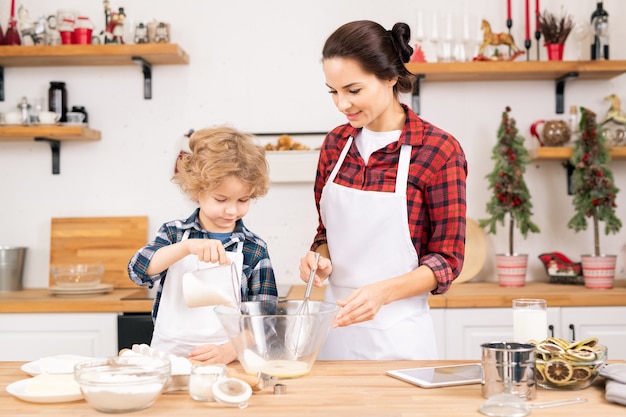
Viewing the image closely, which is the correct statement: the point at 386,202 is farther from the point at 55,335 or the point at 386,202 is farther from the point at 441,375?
the point at 55,335

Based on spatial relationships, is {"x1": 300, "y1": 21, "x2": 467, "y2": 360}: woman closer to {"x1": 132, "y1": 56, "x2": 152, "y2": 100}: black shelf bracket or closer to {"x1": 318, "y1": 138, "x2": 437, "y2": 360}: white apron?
{"x1": 318, "y1": 138, "x2": 437, "y2": 360}: white apron

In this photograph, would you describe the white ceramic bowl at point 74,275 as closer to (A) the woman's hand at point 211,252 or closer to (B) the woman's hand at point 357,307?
(A) the woman's hand at point 211,252

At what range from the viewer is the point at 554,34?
336 centimetres

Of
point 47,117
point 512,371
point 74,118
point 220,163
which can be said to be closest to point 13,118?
point 47,117

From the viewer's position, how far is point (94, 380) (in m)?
1.28

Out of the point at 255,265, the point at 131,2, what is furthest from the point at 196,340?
the point at 131,2

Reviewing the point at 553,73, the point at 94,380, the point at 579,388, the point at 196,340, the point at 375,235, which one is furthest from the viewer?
the point at 553,73

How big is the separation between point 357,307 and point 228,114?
6.81ft

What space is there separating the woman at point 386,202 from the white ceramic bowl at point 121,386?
0.59 metres

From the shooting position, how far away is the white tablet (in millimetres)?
1465

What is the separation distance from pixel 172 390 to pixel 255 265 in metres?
0.57

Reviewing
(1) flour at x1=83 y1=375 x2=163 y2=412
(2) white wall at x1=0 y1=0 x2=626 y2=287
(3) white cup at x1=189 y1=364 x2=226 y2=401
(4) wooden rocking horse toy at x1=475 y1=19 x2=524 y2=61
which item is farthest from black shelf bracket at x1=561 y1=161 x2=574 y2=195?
(1) flour at x1=83 y1=375 x2=163 y2=412

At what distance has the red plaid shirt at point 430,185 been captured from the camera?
1913 mm

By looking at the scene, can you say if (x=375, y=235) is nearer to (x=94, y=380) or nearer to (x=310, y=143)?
(x=94, y=380)
